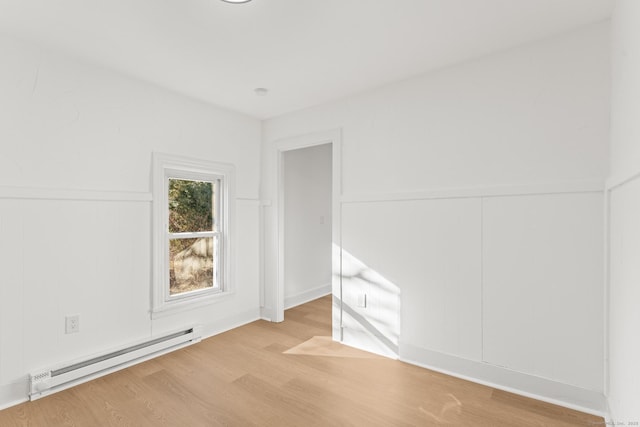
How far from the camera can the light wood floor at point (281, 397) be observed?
2047 millimetres

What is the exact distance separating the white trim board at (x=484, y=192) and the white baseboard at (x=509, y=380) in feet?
4.17

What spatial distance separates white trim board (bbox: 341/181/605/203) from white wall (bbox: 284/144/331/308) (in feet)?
5.29

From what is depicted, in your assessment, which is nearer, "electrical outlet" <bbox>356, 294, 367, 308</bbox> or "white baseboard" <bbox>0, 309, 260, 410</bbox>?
"white baseboard" <bbox>0, 309, 260, 410</bbox>

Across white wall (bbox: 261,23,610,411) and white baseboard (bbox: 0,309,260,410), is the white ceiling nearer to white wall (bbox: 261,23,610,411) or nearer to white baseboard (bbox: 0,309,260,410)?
white wall (bbox: 261,23,610,411)

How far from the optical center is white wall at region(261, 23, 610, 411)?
6.95 feet

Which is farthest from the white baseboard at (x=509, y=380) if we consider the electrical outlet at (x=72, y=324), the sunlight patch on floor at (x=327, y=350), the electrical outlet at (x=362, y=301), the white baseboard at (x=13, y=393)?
the white baseboard at (x=13, y=393)

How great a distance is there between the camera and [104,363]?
8.55ft

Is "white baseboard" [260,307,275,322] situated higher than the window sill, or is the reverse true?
the window sill

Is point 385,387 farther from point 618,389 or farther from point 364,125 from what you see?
point 364,125

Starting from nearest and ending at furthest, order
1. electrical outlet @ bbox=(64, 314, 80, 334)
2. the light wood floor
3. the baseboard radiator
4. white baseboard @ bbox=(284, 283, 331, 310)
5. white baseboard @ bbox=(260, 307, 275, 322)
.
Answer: the light wood floor, the baseboard radiator, electrical outlet @ bbox=(64, 314, 80, 334), white baseboard @ bbox=(260, 307, 275, 322), white baseboard @ bbox=(284, 283, 331, 310)

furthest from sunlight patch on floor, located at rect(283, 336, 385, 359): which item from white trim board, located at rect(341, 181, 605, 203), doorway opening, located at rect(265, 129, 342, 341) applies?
white trim board, located at rect(341, 181, 605, 203)

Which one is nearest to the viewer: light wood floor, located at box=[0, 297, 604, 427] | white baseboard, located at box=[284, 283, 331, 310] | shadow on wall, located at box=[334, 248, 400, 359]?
light wood floor, located at box=[0, 297, 604, 427]

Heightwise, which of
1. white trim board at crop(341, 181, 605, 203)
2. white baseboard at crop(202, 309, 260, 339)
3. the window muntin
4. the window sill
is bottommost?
white baseboard at crop(202, 309, 260, 339)

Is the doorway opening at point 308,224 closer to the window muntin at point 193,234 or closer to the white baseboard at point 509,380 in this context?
the window muntin at point 193,234
